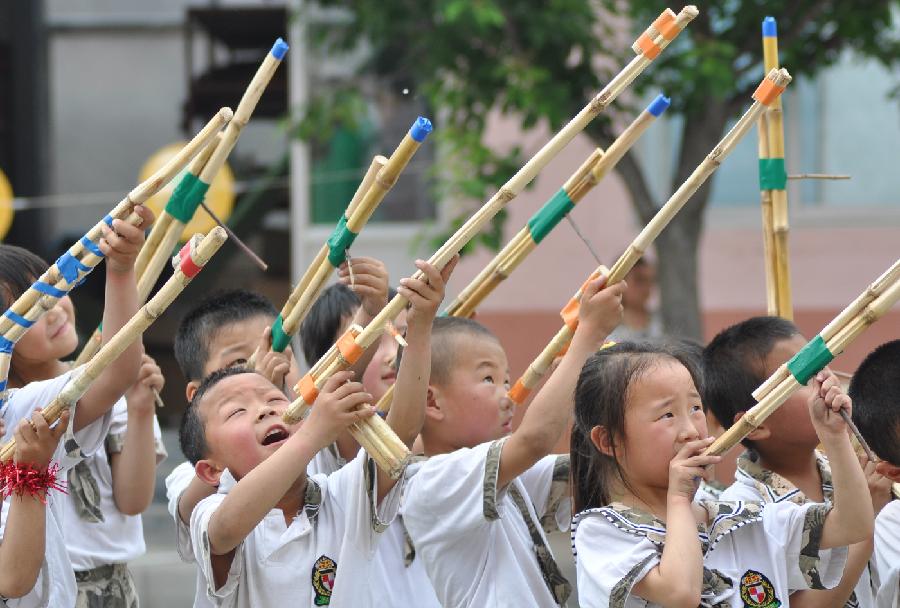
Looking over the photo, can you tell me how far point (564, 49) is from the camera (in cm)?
539

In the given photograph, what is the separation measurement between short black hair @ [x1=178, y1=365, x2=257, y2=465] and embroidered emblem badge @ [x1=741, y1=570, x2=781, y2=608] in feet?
3.34

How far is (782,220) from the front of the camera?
2.96 metres

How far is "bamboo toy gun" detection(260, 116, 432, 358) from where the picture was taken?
8.15ft

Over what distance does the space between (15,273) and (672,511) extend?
4.92 feet

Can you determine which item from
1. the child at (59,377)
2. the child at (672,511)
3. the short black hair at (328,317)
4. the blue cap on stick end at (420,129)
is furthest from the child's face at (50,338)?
the child at (672,511)

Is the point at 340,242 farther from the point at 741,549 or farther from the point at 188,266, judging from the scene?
the point at 741,549

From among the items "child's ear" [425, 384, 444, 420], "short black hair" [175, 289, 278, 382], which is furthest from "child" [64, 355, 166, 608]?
"child's ear" [425, 384, 444, 420]

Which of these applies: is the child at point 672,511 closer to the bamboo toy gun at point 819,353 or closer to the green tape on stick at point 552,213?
the bamboo toy gun at point 819,353

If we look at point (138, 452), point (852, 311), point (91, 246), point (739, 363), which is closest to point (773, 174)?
point (739, 363)

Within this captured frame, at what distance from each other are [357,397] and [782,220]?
3.55 feet

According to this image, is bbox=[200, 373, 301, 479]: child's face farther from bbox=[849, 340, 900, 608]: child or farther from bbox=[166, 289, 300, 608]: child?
bbox=[849, 340, 900, 608]: child

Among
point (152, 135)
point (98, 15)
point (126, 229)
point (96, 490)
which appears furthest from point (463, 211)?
point (126, 229)

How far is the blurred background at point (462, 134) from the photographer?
17.9 ft

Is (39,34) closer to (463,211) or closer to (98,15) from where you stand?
(98,15)
